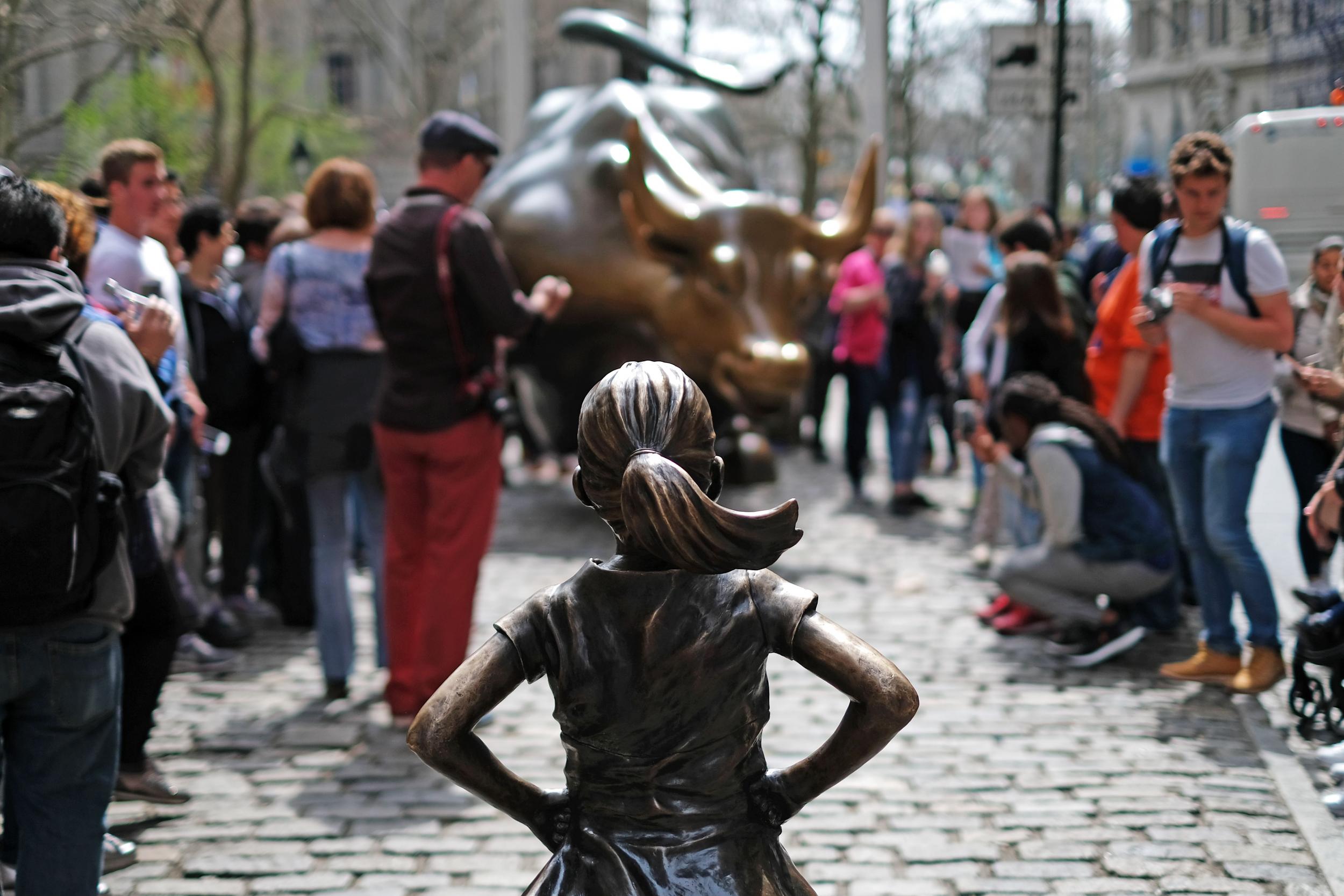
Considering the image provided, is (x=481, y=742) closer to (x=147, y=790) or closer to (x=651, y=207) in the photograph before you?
(x=147, y=790)

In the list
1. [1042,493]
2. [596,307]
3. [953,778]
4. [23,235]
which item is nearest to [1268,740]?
[953,778]

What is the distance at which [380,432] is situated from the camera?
5.76 m

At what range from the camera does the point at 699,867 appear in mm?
2287

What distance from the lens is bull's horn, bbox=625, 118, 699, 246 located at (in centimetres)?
909

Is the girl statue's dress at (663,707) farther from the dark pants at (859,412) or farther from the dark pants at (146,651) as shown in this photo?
the dark pants at (859,412)

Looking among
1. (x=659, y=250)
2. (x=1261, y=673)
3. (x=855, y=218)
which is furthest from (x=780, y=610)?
(x=855, y=218)

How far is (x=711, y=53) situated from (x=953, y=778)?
27.1 m

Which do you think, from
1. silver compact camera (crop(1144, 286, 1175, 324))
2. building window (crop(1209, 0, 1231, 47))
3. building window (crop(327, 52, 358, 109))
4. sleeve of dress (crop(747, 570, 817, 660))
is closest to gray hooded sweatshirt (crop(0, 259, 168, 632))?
sleeve of dress (crop(747, 570, 817, 660))

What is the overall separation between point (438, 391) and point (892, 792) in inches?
86.4

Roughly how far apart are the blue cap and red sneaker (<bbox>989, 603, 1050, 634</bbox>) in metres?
3.37

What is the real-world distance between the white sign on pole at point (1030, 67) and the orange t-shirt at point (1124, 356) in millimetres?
5412

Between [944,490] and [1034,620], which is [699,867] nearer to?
[1034,620]

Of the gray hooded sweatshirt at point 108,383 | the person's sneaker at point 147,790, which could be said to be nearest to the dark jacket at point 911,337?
the person's sneaker at point 147,790

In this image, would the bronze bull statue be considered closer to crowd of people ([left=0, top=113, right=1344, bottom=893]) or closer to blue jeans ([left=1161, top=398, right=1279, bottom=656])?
crowd of people ([left=0, top=113, right=1344, bottom=893])
